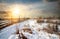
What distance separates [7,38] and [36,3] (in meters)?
0.85

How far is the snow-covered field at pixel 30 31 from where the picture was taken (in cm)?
209

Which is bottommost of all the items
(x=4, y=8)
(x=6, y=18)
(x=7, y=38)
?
(x=7, y=38)

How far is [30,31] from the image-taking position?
213cm

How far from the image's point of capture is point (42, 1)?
219cm

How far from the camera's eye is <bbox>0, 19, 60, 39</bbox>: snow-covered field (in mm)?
2092

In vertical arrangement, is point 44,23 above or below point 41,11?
below

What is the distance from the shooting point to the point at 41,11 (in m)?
2.18

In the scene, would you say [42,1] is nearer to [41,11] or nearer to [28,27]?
[41,11]

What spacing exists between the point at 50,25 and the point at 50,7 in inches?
13.5

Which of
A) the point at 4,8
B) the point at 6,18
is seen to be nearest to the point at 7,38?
the point at 6,18

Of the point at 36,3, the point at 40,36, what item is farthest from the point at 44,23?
the point at 36,3

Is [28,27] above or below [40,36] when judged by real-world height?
above

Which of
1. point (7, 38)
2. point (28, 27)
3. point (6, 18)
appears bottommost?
point (7, 38)

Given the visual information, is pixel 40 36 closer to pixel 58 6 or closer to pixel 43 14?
pixel 43 14
